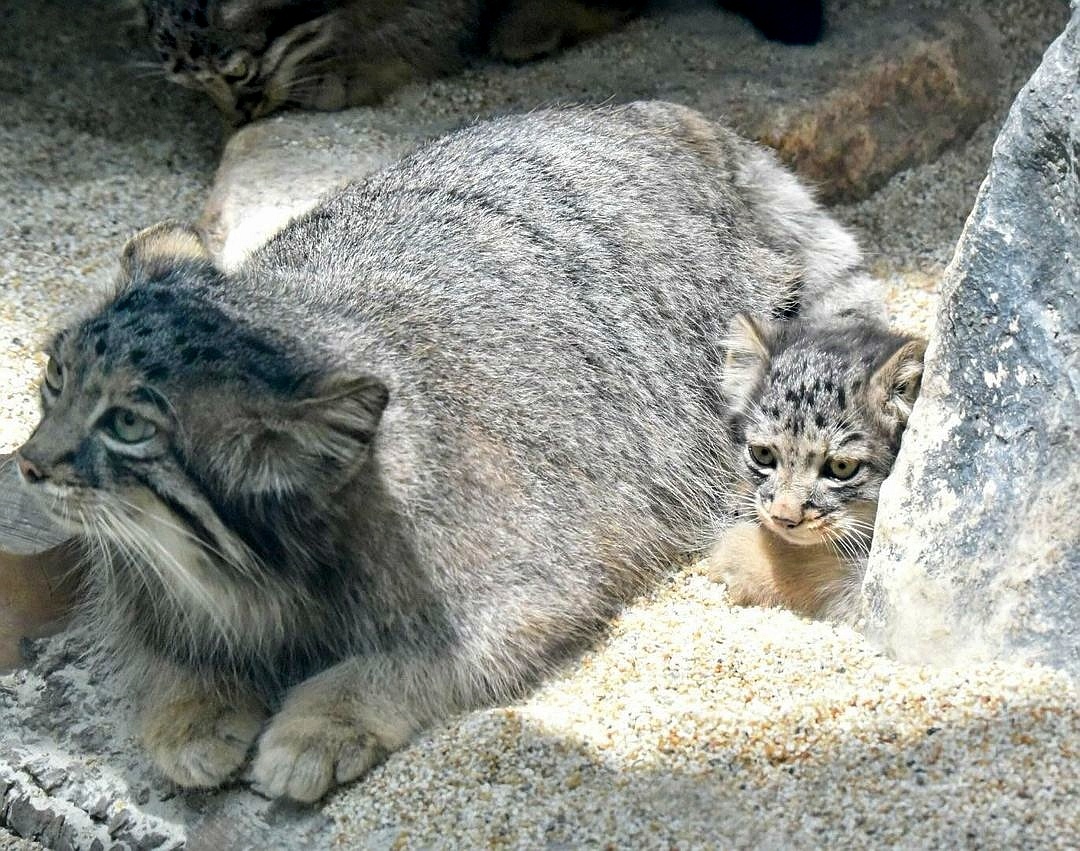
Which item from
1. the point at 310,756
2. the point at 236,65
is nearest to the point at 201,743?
the point at 310,756

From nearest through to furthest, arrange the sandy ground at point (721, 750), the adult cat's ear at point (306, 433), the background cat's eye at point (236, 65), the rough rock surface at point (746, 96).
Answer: the sandy ground at point (721, 750) < the adult cat's ear at point (306, 433) < the rough rock surface at point (746, 96) < the background cat's eye at point (236, 65)

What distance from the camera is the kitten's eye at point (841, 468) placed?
3.68m

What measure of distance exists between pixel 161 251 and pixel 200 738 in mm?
1175

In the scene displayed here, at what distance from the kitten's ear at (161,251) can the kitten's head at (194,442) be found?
43 centimetres

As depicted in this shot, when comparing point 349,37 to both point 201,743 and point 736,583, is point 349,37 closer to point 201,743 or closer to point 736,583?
point 736,583

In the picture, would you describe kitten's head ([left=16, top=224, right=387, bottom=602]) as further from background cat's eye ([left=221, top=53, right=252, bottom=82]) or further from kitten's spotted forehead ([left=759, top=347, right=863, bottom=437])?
background cat's eye ([left=221, top=53, right=252, bottom=82])

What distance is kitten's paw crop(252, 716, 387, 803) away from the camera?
9.95ft

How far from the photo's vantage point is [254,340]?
10.0 feet

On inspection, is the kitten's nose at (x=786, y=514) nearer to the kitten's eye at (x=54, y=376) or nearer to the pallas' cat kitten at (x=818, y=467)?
the pallas' cat kitten at (x=818, y=467)

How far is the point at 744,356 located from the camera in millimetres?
4020

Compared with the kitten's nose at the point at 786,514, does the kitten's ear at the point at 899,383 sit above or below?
above

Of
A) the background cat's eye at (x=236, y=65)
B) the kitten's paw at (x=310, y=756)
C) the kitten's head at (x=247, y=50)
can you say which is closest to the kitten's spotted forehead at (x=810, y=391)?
the kitten's paw at (x=310, y=756)

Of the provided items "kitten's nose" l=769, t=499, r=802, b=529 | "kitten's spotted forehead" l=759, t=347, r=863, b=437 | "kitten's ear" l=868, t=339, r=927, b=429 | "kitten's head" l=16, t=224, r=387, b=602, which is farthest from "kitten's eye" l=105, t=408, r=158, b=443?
"kitten's ear" l=868, t=339, r=927, b=429

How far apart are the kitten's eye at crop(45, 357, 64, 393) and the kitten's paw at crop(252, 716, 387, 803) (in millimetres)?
886
